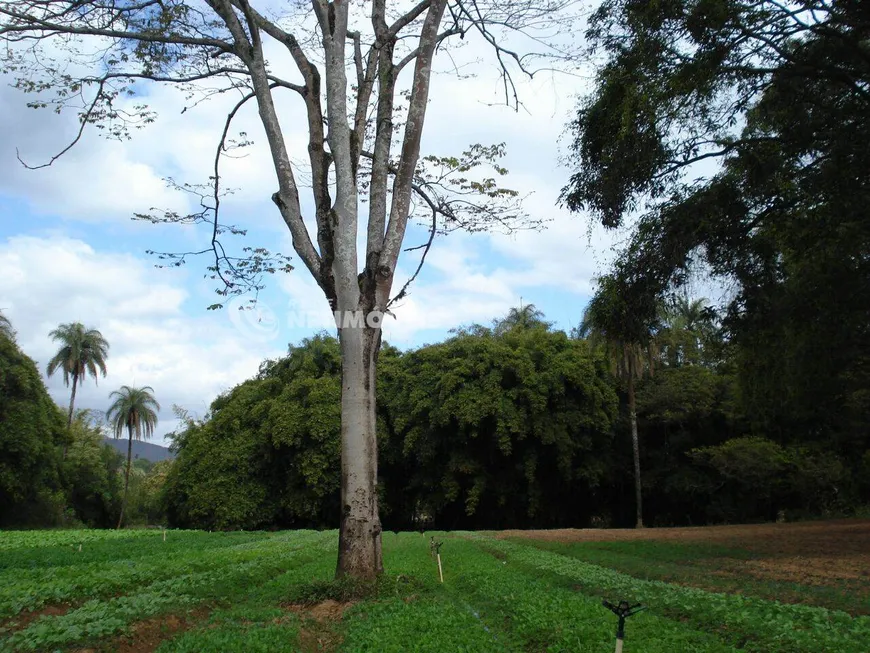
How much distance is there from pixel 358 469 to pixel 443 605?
2088 millimetres

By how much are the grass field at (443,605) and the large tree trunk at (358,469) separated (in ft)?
1.22

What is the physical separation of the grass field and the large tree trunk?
372 mm

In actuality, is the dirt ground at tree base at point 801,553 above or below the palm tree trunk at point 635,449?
below

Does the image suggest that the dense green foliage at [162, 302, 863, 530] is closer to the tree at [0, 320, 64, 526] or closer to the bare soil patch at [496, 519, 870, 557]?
the bare soil patch at [496, 519, 870, 557]

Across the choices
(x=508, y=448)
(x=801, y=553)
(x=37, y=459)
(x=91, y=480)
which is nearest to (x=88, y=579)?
(x=801, y=553)

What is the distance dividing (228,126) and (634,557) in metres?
13.8

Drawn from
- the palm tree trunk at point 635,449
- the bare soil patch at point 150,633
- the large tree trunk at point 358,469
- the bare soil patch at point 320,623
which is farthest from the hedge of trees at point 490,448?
the bare soil patch at point 150,633

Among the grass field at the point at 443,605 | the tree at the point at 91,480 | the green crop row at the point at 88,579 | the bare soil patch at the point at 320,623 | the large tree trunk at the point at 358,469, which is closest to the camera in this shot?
the grass field at the point at 443,605

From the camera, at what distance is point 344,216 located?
985 cm

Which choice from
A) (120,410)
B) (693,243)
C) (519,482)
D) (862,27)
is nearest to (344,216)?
(693,243)

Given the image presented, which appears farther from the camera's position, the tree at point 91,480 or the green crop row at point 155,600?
the tree at point 91,480

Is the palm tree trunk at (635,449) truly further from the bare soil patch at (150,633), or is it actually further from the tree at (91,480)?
the tree at (91,480)

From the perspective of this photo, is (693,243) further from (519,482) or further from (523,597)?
(519,482)

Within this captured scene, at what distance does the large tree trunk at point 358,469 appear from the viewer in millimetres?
8969
